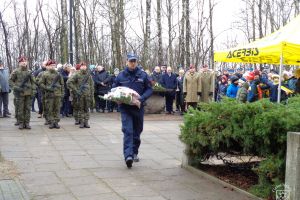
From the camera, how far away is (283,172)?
5.80m

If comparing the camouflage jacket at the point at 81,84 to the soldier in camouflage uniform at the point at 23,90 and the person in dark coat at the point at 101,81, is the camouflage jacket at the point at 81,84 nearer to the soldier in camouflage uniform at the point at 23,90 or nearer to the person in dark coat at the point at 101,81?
the soldier in camouflage uniform at the point at 23,90

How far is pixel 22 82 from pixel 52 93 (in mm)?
842

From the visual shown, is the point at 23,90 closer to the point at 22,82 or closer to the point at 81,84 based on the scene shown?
the point at 22,82

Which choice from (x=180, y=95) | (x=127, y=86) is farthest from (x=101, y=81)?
(x=127, y=86)

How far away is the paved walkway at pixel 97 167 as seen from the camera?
21.3 ft

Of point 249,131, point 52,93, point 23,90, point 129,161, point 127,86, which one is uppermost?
point 127,86

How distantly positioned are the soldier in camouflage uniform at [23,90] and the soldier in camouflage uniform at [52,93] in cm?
37

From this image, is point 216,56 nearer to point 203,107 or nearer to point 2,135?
point 203,107

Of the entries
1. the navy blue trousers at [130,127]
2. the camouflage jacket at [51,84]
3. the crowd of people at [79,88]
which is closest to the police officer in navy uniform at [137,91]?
the navy blue trousers at [130,127]

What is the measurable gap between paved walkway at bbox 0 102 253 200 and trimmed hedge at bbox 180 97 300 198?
494 mm

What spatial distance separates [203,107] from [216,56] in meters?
Result: 4.86

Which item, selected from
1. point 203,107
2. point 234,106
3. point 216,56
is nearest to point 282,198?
point 234,106

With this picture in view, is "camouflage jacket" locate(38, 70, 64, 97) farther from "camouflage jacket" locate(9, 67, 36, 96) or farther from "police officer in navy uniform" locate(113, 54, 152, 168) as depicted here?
"police officer in navy uniform" locate(113, 54, 152, 168)

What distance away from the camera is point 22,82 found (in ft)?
42.4
